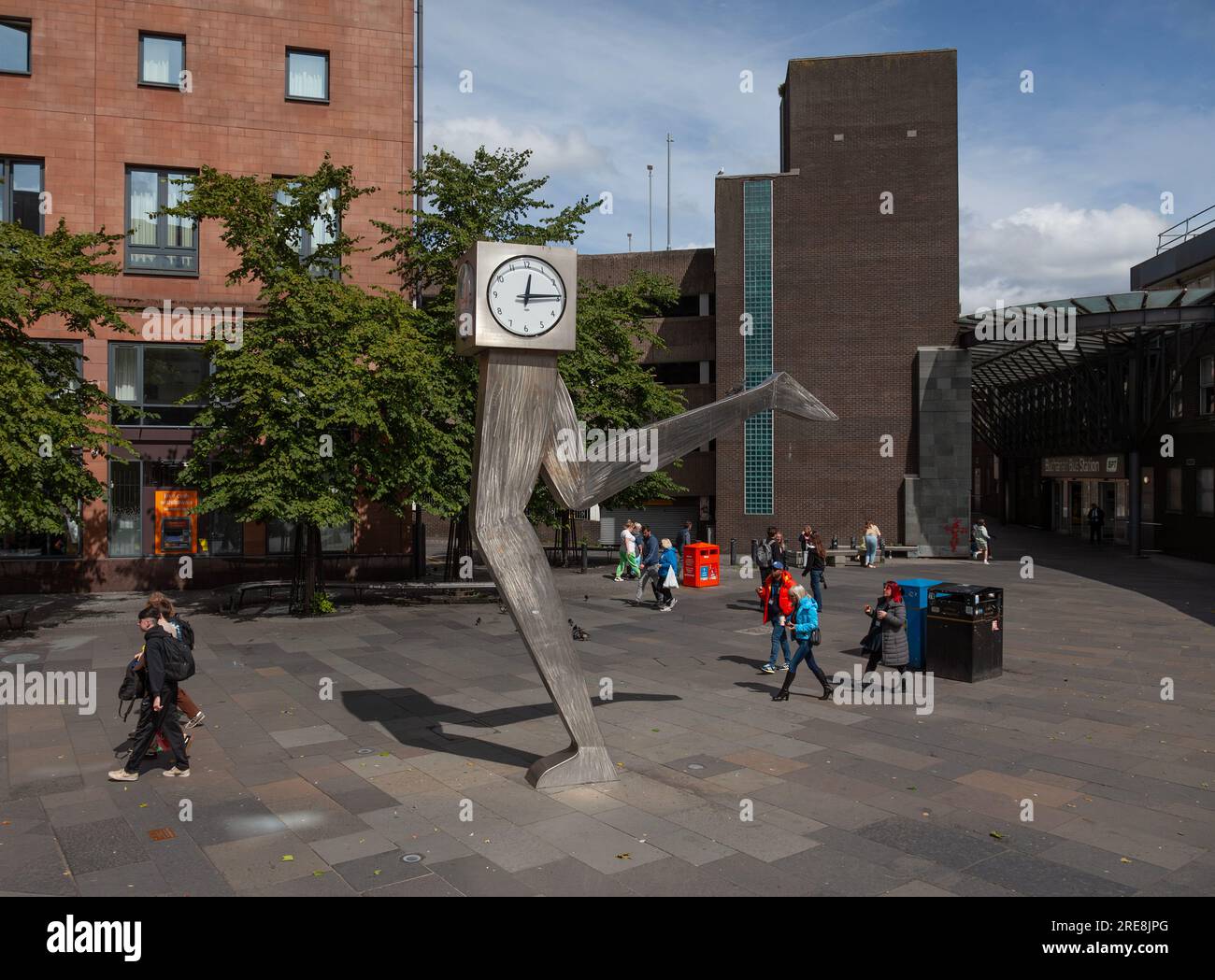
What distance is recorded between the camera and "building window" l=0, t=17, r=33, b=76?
24625 mm

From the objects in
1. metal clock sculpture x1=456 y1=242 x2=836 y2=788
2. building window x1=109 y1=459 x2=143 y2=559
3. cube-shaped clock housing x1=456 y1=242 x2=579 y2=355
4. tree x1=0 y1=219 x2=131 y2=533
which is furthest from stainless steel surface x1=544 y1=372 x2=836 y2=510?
building window x1=109 y1=459 x2=143 y2=559

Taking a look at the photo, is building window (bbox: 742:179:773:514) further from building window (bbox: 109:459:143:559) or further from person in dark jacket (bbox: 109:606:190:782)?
person in dark jacket (bbox: 109:606:190:782)

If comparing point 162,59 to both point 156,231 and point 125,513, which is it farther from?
point 125,513

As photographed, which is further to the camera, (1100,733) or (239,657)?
(239,657)

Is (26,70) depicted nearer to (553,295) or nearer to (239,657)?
(239,657)

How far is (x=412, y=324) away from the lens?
20.8 meters

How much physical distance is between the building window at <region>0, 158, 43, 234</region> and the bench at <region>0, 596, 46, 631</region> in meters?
9.72

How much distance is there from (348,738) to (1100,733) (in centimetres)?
861

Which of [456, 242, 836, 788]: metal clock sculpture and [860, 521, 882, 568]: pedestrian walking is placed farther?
[860, 521, 882, 568]: pedestrian walking

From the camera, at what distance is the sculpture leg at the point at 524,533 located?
887cm

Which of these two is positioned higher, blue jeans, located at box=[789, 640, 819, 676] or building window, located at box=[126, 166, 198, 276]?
building window, located at box=[126, 166, 198, 276]

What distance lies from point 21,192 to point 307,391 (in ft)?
43.3

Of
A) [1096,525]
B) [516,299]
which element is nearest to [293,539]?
[516,299]
